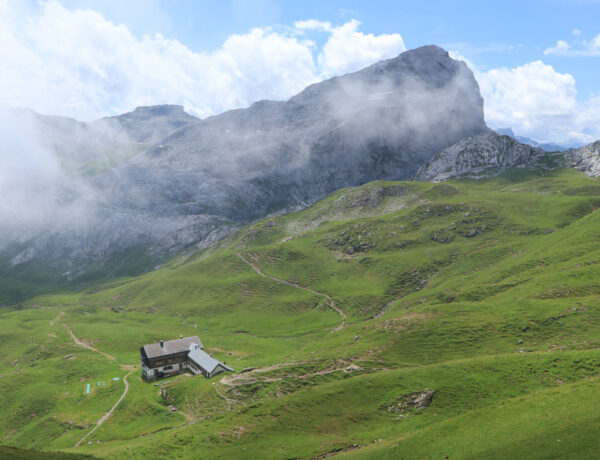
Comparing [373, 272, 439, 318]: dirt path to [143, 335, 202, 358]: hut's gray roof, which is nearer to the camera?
[143, 335, 202, 358]: hut's gray roof

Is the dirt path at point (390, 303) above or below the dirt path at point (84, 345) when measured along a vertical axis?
below

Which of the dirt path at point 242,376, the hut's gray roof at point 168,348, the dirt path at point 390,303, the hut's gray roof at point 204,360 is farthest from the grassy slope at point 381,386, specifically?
the dirt path at point 390,303

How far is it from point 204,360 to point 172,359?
39.6ft

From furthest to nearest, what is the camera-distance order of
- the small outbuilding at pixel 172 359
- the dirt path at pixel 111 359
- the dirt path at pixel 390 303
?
the dirt path at pixel 390 303, the small outbuilding at pixel 172 359, the dirt path at pixel 111 359

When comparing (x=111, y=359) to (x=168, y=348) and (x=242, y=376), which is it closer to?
(x=168, y=348)

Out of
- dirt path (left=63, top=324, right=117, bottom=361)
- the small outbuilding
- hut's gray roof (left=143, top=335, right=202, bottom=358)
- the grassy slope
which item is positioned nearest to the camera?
the grassy slope

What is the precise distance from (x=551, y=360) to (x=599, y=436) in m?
28.6

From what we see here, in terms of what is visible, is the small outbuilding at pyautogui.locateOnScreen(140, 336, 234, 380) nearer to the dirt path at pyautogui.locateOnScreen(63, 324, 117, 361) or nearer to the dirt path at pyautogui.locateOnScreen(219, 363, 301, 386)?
the dirt path at pyautogui.locateOnScreen(219, 363, 301, 386)

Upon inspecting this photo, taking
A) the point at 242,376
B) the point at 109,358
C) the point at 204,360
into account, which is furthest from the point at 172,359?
the point at 109,358

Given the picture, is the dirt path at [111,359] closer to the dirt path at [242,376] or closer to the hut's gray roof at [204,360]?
the hut's gray roof at [204,360]

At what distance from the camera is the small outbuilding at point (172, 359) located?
3656 inches

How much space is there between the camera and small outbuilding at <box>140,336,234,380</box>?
305ft

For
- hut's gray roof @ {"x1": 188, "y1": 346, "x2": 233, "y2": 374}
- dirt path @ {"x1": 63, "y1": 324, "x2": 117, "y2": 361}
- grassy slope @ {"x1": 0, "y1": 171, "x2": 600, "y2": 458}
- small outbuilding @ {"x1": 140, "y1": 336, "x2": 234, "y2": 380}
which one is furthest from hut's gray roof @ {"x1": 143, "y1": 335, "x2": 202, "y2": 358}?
dirt path @ {"x1": 63, "y1": 324, "x2": 117, "y2": 361}

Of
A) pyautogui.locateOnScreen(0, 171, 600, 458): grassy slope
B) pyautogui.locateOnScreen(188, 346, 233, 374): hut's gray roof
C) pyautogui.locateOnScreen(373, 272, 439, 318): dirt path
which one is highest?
pyautogui.locateOnScreen(188, 346, 233, 374): hut's gray roof
